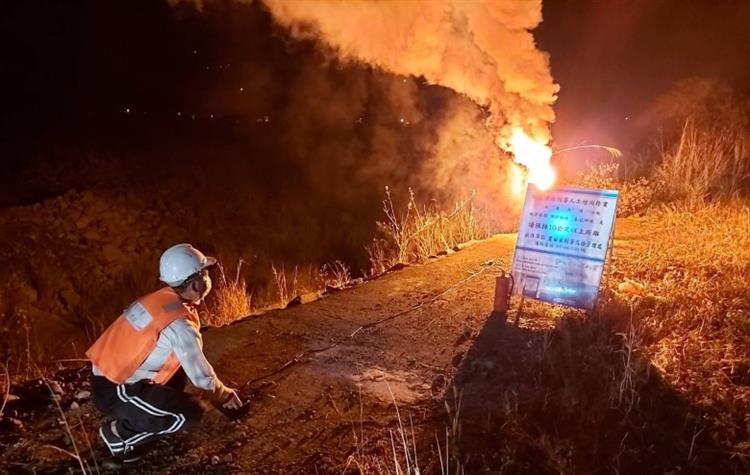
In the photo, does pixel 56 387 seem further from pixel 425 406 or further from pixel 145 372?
pixel 425 406

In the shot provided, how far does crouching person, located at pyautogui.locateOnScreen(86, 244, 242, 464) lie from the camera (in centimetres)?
371

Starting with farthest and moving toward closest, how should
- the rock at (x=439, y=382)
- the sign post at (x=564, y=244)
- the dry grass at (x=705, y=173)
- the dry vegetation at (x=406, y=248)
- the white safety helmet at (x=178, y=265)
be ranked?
1. the dry grass at (x=705, y=173)
2. the dry vegetation at (x=406, y=248)
3. the sign post at (x=564, y=244)
4. the rock at (x=439, y=382)
5. the white safety helmet at (x=178, y=265)

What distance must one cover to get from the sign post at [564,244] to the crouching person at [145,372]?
347cm

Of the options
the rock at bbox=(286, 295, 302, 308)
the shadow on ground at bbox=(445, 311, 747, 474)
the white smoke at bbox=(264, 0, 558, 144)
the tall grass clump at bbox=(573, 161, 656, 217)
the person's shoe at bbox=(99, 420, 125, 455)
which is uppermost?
the white smoke at bbox=(264, 0, 558, 144)

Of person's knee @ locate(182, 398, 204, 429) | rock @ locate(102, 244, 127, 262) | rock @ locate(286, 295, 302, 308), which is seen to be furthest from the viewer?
rock @ locate(102, 244, 127, 262)

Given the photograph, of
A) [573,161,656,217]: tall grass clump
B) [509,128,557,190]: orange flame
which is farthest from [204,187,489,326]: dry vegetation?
[573,161,656,217]: tall grass clump

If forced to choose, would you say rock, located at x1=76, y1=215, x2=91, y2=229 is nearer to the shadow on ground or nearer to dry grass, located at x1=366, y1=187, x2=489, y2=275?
dry grass, located at x1=366, y1=187, x2=489, y2=275

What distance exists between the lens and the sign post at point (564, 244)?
5.56 metres

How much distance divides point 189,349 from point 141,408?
489mm

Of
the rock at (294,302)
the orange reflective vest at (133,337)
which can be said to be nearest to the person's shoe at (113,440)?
the orange reflective vest at (133,337)

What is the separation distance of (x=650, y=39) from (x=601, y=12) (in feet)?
6.58

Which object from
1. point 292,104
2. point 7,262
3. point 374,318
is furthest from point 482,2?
point 292,104

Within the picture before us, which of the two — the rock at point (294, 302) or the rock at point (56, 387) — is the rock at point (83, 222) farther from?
the rock at point (56, 387)

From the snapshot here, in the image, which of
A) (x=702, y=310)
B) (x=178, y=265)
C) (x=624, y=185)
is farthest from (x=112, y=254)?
(x=702, y=310)
